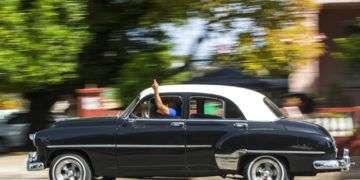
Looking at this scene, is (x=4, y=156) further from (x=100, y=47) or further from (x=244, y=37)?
(x=244, y=37)

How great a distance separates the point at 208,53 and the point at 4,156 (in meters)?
5.03

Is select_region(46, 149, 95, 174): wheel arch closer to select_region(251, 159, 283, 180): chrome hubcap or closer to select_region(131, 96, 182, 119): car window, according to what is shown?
select_region(131, 96, 182, 119): car window

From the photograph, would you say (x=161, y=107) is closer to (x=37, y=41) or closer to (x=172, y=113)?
(x=172, y=113)

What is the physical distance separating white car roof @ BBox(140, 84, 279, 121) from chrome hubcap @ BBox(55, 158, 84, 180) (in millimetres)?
1480

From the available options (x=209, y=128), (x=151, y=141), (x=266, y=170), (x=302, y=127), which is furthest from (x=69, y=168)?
(x=302, y=127)

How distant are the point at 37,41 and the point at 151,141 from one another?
190 inches

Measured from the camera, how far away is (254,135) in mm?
10477

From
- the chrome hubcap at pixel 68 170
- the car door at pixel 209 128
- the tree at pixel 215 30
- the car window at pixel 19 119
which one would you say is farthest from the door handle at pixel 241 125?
the car window at pixel 19 119

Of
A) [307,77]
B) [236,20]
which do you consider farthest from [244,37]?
[307,77]

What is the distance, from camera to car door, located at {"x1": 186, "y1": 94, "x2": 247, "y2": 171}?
34.6ft

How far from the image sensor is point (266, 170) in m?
10.7

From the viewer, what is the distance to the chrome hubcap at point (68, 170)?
11.0 m

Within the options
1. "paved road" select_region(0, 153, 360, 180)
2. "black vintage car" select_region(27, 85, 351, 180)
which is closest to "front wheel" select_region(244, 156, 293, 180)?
"black vintage car" select_region(27, 85, 351, 180)

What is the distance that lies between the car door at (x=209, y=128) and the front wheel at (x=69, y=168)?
5.26 ft
